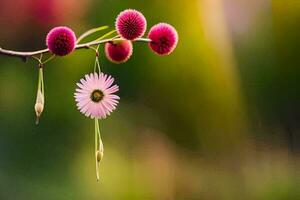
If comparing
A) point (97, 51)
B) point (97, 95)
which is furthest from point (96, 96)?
point (97, 51)

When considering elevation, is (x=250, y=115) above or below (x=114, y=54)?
below

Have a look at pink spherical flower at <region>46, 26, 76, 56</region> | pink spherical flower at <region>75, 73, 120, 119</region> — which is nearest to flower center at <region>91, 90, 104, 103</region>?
pink spherical flower at <region>75, 73, 120, 119</region>

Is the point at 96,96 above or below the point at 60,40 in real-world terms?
below

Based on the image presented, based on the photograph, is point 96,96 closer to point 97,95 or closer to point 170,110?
point 97,95

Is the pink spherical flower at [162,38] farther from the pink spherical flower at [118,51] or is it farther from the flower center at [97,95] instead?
the flower center at [97,95]

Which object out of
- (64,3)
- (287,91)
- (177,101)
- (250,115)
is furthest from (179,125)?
(64,3)

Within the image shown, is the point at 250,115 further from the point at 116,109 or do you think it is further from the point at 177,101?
the point at 116,109
